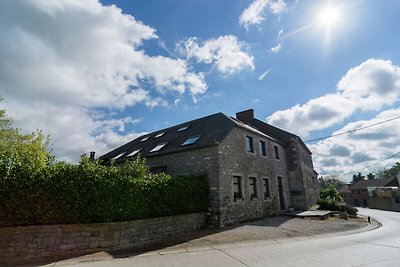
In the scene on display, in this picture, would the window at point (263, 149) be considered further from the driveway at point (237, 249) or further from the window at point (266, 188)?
the driveway at point (237, 249)

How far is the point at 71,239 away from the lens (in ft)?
26.5

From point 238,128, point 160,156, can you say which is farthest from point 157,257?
Answer: point 238,128

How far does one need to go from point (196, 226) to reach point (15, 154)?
8.31 metres

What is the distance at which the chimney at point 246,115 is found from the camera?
979 inches

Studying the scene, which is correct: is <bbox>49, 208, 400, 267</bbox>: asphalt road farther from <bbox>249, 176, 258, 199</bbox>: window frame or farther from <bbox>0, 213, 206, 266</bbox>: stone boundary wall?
<bbox>249, 176, 258, 199</bbox>: window frame

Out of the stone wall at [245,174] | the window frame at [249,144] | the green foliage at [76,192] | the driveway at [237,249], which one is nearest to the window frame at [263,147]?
the stone wall at [245,174]

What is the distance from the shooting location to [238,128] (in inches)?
654

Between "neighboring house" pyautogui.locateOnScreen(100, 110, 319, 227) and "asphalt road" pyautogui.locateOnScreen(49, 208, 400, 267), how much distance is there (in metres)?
4.90

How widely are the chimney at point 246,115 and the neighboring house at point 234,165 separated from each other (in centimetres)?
413

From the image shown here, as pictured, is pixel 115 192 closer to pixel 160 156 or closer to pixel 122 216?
pixel 122 216

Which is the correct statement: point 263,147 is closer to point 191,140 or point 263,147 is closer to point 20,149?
point 191,140

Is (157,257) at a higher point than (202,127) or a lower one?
lower

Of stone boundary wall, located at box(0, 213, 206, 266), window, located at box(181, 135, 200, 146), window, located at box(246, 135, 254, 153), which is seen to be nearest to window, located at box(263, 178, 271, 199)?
window, located at box(246, 135, 254, 153)

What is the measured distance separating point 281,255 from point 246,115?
60.9 ft
